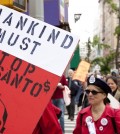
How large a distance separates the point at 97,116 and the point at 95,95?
190 millimetres

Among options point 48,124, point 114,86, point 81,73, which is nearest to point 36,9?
point 114,86

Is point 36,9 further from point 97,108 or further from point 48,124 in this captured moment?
point 48,124

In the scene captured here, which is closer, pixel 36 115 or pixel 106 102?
pixel 36 115

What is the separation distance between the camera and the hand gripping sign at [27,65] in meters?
3.78

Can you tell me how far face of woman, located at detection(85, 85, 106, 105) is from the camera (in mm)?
4590

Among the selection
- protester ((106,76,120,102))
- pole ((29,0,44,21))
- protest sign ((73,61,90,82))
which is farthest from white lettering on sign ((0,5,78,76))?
protest sign ((73,61,90,82))

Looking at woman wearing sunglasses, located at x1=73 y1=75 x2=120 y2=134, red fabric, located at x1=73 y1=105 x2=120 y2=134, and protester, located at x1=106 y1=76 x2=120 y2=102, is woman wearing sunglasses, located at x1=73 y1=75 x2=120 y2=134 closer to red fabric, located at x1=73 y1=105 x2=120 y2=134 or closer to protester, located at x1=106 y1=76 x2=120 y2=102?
red fabric, located at x1=73 y1=105 x2=120 y2=134

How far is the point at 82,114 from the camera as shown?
4.56m

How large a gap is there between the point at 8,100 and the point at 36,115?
0.22 m

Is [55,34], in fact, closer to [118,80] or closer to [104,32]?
[118,80]

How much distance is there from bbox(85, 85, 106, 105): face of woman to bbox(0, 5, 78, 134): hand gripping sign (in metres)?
0.84

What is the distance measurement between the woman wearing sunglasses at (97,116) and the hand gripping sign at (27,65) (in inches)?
31.1

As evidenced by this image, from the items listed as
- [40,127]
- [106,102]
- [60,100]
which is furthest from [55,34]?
[60,100]

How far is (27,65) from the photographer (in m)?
3.87
